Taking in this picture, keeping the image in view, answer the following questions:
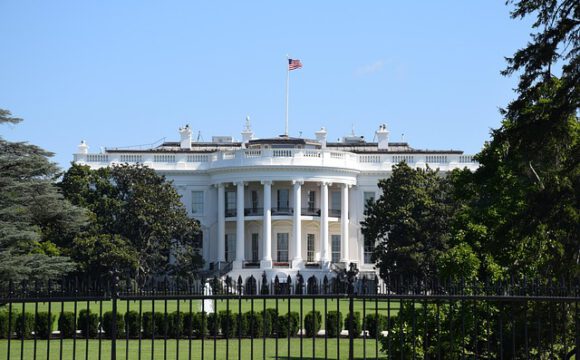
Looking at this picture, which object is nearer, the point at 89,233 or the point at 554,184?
the point at 554,184

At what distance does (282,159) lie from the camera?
8356 cm

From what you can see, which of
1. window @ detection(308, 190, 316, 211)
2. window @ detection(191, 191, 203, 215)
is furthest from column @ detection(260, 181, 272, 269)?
window @ detection(191, 191, 203, 215)

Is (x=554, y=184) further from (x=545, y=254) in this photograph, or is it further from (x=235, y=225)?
(x=235, y=225)

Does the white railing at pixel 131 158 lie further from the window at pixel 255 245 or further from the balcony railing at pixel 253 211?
the window at pixel 255 245

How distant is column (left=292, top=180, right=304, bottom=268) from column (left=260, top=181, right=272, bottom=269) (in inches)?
69.8

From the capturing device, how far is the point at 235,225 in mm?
87000

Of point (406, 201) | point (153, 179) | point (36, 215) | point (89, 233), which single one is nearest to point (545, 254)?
point (36, 215)

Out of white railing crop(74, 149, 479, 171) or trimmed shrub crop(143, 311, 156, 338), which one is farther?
white railing crop(74, 149, 479, 171)

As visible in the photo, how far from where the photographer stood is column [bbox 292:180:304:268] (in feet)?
269

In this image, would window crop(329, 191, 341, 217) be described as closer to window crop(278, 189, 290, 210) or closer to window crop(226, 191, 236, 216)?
window crop(278, 189, 290, 210)

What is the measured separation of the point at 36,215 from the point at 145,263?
2829cm

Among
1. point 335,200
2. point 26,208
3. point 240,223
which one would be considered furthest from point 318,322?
point 335,200

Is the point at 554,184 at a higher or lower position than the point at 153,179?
lower

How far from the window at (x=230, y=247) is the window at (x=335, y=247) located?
23.7 ft
